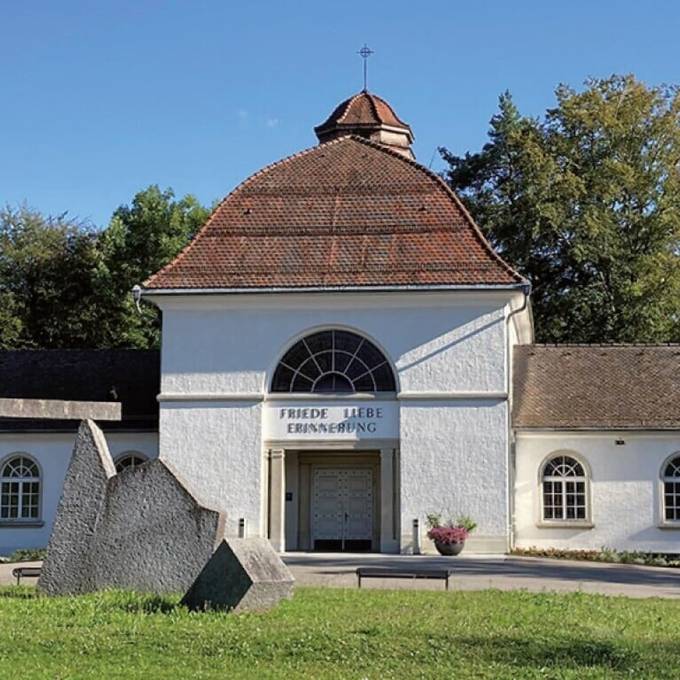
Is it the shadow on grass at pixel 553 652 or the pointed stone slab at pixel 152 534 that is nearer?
the shadow on grass at pixel 553 652

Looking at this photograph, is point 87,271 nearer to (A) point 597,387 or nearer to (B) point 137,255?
(B) point 137,255

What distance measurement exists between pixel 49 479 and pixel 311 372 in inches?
292

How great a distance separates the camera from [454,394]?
28375 millimetres

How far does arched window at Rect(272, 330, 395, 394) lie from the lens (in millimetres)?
28875

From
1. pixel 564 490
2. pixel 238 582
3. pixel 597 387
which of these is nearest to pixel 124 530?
pixel 238 582

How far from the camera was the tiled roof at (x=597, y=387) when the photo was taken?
99.8 feet

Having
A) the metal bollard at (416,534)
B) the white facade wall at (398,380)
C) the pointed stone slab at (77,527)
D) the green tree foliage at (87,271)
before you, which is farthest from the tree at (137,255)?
the pointed stone slab at (77,527)

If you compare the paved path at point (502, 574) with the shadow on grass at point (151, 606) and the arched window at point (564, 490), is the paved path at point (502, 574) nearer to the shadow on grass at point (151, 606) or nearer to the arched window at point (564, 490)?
the arched window at point (564, 490)

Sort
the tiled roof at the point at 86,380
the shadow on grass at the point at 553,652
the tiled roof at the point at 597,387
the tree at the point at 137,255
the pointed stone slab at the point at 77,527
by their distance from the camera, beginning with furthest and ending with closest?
the tree at the point at 137,255 < the tiled roof at the point at 86,380 < the tiled roof at the point at 597,387 < the pointed stone slab at the point at 77,527 < the shadow on grass at the point at 553,652

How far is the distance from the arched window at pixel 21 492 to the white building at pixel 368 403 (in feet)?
0.19

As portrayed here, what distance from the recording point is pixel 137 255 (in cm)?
4909

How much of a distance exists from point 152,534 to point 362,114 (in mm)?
22481

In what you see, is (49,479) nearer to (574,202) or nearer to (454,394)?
(454,394)

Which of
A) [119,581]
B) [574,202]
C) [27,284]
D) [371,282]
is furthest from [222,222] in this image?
[27,284]
